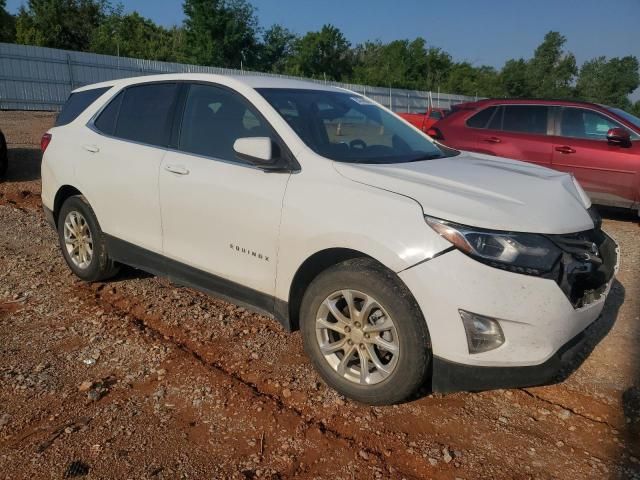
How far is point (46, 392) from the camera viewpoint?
2.92 meters

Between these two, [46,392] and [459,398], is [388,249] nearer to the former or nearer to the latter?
[459,398]

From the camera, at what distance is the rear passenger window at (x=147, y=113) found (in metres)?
3.79

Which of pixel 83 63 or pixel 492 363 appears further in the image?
pixel 83 63

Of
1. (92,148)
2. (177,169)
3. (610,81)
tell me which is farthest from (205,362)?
(610,81)

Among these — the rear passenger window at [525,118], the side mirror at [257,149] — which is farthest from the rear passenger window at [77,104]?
the rear passenger window at [525,118]

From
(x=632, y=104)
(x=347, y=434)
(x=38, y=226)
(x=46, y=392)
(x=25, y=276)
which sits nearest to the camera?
(x=347, y=434)

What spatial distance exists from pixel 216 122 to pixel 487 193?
186 cm

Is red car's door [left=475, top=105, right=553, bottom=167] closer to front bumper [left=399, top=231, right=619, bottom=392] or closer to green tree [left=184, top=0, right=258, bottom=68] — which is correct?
front bumper [left=399, top=231, right=619, bottom=392]

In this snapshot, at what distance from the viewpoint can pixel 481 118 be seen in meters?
8.14

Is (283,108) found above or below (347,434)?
above

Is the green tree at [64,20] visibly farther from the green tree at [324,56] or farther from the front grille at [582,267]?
the front grille at [582,267]

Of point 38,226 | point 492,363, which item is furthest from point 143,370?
point 38,226

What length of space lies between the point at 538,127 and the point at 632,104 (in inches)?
2402

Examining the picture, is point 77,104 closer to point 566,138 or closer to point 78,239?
point 78,239
